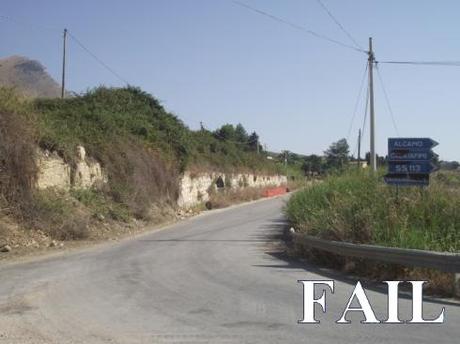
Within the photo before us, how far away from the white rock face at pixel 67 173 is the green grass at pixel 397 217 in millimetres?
10972

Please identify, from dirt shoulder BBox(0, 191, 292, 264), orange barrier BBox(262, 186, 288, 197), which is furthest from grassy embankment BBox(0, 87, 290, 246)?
orange barrier BBox(262, 186, 288, 197)

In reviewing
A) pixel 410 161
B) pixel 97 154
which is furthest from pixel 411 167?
pixel 97 154

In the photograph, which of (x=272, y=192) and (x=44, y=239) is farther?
(x=272, y=192)

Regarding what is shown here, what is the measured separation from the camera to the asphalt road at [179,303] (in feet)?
26.0

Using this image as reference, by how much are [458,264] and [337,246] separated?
387 cm

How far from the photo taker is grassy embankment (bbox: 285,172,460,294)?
12953mm

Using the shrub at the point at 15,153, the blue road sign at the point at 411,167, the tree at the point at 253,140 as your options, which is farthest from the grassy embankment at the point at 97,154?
the tree at the point at 253,140

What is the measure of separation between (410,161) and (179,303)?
8.11 m

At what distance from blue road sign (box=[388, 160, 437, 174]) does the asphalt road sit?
338cm

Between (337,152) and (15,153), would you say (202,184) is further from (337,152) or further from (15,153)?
(337,152)

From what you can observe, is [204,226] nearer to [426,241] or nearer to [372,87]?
[372,87]

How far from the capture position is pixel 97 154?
30.8 meters

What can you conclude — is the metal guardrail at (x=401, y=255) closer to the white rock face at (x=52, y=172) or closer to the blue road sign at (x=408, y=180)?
the blue road sign at (x=408, y=180)

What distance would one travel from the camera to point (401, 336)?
7.68 metres
